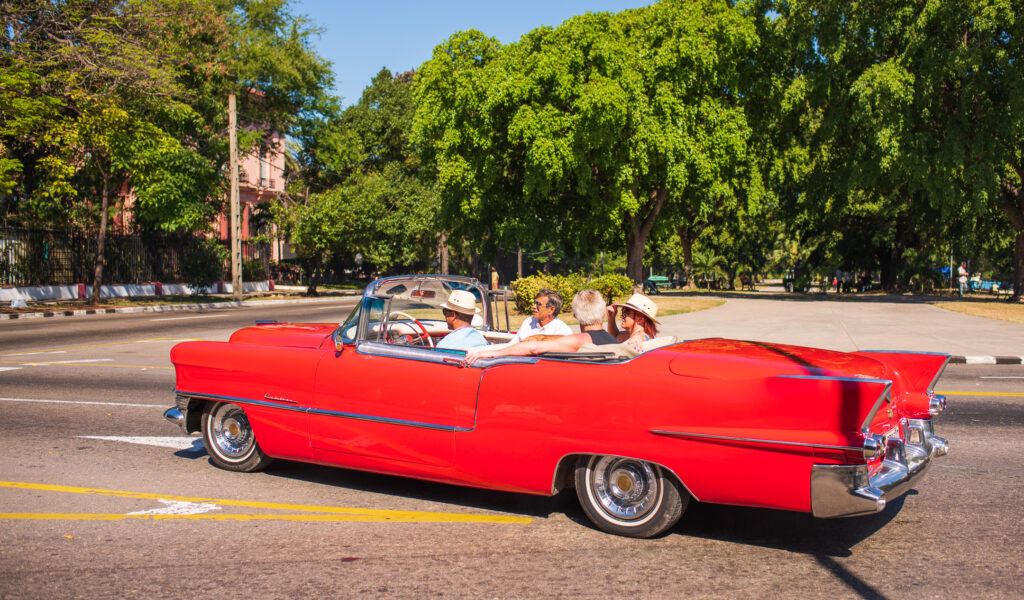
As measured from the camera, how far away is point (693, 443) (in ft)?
13.9

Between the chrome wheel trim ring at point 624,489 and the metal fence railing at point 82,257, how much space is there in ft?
102

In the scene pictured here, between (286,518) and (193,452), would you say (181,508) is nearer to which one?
(286,518)

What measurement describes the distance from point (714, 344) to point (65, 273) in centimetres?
3331

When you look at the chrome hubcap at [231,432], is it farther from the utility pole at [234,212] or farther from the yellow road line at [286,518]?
the utility pole at [234,212]

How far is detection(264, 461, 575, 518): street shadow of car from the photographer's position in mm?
5234

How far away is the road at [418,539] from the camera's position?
3812 mm

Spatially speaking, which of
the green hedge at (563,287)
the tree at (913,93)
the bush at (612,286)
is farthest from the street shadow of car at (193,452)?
the tree at (913,93)

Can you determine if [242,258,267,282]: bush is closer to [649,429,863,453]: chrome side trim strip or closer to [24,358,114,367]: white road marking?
[24,358,114,367]: white road marking

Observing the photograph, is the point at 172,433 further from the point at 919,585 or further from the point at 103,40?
the point at 103,40

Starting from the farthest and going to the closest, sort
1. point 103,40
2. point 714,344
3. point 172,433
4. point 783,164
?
point 783,164 → point 103,40 → point 172,433 → point 714,344

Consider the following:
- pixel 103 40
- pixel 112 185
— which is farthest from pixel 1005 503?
pixel 112 185

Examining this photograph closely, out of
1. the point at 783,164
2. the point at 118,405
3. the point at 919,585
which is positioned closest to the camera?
the point at 919,585

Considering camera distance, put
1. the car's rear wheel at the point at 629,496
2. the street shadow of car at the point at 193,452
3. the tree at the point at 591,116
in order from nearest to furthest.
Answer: the car's rear wheel at the point at 629,496, the street shadow of car at the point at 193,452, the tree at the point at 591,116

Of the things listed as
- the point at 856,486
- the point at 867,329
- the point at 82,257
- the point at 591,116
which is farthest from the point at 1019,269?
the point at 82,257
